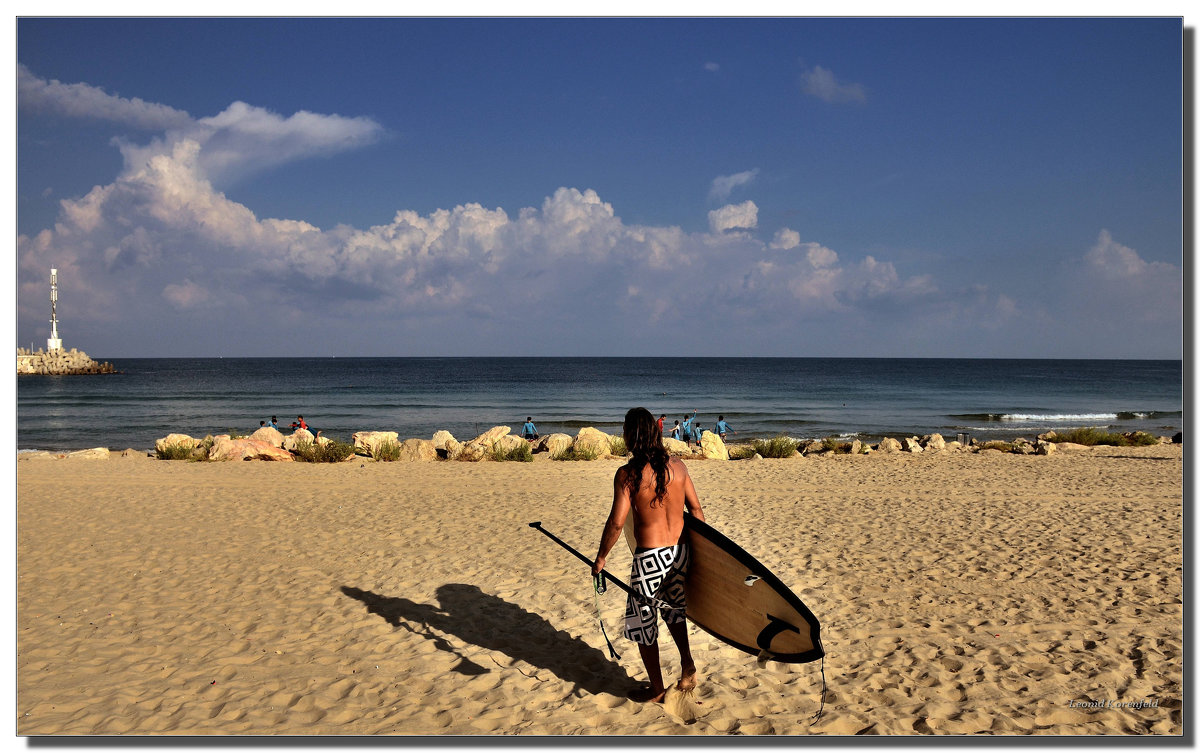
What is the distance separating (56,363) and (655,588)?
10901cm

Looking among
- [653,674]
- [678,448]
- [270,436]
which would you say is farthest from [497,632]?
[270,436]

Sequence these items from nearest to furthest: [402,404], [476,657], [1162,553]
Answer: [476,657] < [1162,553] < [402,404]

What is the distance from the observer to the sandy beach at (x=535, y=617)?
4.14m

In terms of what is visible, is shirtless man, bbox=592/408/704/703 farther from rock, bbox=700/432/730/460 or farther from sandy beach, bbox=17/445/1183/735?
rock, bbox=700/432/730/460

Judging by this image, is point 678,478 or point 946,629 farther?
point 946,629

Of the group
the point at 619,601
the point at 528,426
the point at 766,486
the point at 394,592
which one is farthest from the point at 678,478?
the point at 528,426

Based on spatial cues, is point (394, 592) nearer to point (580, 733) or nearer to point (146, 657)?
point (146, 657)

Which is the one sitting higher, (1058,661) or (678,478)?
(678,478)

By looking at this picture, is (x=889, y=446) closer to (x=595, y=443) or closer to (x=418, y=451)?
(x=595, y=443)

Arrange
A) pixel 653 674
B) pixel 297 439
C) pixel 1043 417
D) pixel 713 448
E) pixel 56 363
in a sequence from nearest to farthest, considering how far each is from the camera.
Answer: pixel 653 674, pixel 713 448, pixel 297 439, pixel 1043 417, pixel 56 363

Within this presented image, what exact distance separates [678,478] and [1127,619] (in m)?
4.28

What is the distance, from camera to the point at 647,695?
428 cm

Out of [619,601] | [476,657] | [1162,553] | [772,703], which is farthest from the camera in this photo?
[1162,553]

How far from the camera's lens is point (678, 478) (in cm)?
395
